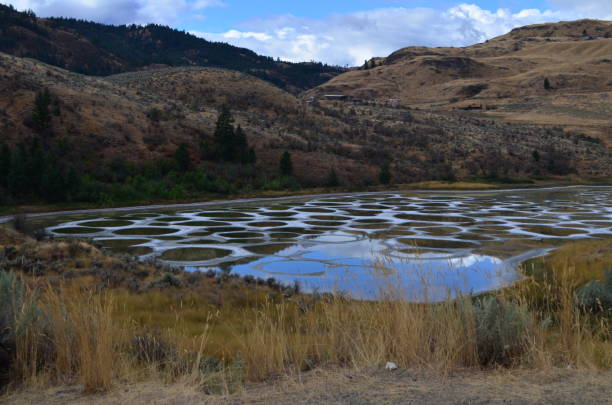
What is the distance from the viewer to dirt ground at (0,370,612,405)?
14.7 feet

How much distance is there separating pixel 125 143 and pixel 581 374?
4661 cm

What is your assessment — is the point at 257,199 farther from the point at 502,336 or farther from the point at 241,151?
the point at 502,336

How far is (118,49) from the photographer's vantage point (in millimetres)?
159875

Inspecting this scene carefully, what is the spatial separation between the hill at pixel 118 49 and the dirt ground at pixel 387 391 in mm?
122355

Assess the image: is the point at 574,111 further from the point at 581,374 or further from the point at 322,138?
the point at 581,374

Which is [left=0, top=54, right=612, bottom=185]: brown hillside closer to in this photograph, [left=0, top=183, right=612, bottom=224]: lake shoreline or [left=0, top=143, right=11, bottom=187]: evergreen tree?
[left=0, top=183, right=612, bottom=224]: lake shoreline

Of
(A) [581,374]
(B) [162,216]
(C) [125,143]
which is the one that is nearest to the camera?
(A) [581,374]

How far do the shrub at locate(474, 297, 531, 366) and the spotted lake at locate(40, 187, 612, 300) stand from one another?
1.21 metres

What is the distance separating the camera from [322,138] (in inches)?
2630

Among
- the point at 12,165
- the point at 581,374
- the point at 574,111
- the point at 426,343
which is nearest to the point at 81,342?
the point at 426,343

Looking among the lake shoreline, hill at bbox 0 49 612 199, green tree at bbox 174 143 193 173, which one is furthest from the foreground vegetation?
green tree at bbox 174 143 193 173

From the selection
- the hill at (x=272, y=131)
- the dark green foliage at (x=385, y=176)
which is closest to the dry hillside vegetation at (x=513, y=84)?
the hill at (x=272, y=131)

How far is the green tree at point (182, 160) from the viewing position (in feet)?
146

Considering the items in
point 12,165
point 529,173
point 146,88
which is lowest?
point 529,173
